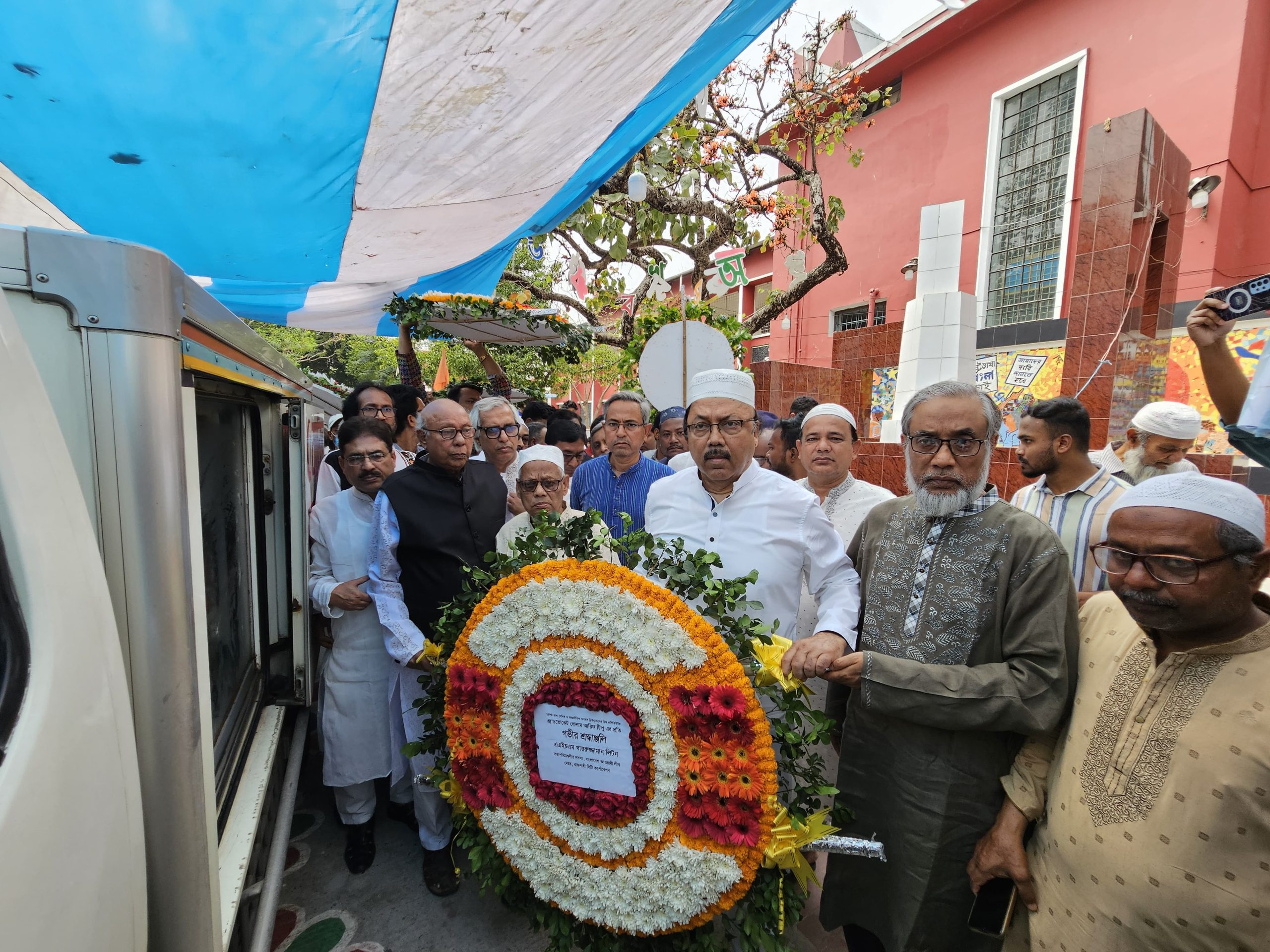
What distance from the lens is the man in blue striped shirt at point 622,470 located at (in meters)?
3.78

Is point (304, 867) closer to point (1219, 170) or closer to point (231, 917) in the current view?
point (231, 917)

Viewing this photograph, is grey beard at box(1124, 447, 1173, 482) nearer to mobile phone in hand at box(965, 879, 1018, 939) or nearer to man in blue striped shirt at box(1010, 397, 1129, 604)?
man in blue striped shirt at box(1010, 397, 1129, 604)

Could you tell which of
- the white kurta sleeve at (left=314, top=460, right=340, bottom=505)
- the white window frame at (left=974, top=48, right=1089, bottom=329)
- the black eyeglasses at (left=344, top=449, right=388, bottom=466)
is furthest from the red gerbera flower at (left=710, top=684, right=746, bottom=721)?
the white window frame at (left=974, top=48, right=1089, bottom=329)

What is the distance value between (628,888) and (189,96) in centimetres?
313

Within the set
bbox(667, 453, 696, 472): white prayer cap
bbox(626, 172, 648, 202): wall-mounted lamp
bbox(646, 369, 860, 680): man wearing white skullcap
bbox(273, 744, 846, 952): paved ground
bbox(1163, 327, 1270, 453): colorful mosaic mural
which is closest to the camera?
bbox(646, 369, 860, 680): man wearing white skullcap

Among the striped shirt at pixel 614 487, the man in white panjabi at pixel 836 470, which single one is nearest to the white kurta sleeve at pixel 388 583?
the striped shirt at pixel 614 487

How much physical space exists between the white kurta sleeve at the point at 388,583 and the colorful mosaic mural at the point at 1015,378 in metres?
9.36

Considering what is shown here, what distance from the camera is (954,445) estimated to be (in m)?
1.89

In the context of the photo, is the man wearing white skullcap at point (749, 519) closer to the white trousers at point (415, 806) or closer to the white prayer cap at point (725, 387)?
the white prayer cap at point (725, 387)

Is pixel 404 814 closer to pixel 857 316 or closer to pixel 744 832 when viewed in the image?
pixel 744 832

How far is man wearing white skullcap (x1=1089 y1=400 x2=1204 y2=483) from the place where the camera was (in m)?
3.62

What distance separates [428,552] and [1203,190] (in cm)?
1120

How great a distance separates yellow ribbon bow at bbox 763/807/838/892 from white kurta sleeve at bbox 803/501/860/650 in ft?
2.21

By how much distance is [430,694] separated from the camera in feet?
6.93
